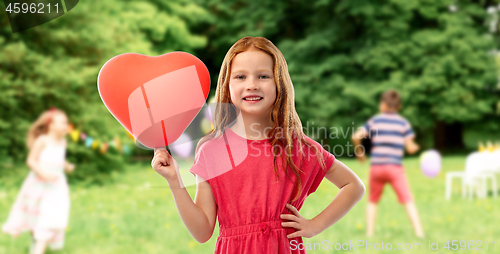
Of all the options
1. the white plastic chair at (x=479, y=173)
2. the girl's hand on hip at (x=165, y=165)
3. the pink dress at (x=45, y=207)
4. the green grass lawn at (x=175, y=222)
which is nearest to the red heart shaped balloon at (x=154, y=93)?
the girl's hand on hip at (x=165, y=165)

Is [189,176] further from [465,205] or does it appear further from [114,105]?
[465,205]

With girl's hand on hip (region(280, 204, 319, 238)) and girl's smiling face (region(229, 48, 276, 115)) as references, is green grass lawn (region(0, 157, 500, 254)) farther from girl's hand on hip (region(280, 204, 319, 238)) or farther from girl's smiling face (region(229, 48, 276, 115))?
girl's smiling face (region(229, 48, 276, 115))

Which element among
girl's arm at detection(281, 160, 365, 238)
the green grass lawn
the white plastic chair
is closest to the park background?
the green grass lawn

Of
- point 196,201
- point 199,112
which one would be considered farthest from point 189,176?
point 199,112

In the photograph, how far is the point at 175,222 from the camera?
404 centimetres

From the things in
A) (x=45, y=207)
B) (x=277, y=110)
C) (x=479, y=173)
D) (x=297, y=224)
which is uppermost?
(x=479, y=173)

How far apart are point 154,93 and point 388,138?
2.76 m

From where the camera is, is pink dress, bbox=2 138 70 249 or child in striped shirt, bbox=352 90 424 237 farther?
child in striped shirt, bbox=352 90 424 237

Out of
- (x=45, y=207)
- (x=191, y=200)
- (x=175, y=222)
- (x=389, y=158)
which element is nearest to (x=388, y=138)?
(x=389, y=158)

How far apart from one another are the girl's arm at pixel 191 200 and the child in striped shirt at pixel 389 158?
2.44m

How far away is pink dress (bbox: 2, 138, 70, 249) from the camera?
3.24m

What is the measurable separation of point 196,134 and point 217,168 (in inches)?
5.1

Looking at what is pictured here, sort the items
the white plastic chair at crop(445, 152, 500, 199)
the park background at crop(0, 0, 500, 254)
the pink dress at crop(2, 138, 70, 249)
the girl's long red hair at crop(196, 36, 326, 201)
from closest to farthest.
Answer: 1. the girl's long red hair at crop(196, 36, 326, 201)
2. the pink dress at crop(2, 138, 70, 249)
3. the park background at crop(0, 0, 500, 254)
4. the white plastic chair at crop(445, 152, 500, 199)

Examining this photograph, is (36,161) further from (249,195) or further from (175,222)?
(249,195)
